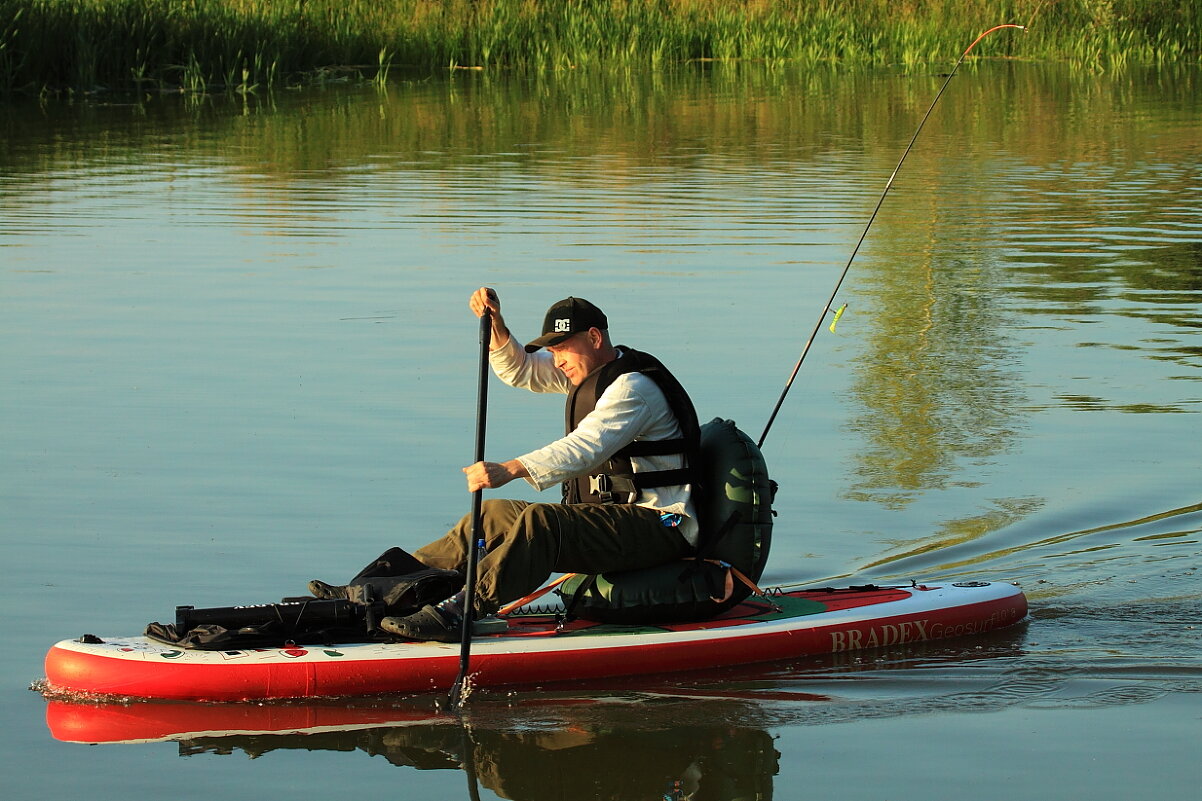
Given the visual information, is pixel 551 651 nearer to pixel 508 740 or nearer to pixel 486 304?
pixel 508 740

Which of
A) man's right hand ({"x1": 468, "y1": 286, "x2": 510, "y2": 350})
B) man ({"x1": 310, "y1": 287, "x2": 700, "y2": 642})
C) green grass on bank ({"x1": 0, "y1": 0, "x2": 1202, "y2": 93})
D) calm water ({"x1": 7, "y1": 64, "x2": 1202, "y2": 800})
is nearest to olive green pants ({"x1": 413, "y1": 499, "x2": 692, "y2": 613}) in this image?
man ({"x1": 310, "y1": 287, "x2": 700, "y2": 642})

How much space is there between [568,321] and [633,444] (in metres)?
0.48

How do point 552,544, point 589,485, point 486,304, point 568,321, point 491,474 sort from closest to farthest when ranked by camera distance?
point 491,474 → point 552,544 → point 568,321 → point 589,485 → point 486,304

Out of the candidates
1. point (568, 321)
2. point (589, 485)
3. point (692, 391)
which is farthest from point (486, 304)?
point (692, 391)

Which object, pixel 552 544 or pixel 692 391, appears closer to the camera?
pixel 552 544

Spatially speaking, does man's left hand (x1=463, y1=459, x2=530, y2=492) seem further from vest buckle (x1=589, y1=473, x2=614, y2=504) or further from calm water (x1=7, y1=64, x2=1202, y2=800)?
calm water (x1=7, y1=64, x2=1202, y2=800)

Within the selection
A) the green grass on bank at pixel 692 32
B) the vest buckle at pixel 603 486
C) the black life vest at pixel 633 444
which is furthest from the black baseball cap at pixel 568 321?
the green grass on bank at pixel 692 32

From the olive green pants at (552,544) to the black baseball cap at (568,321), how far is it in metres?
Result: 0.58

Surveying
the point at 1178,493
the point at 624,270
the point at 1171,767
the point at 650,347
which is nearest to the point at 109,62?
the point at 624,270

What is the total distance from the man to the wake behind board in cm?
16

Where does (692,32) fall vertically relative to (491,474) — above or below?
above

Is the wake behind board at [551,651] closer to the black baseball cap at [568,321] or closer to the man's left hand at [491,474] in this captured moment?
the man's left hand at [491,474]

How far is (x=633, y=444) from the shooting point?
6.11m

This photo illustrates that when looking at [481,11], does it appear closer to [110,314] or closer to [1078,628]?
[110,314]
